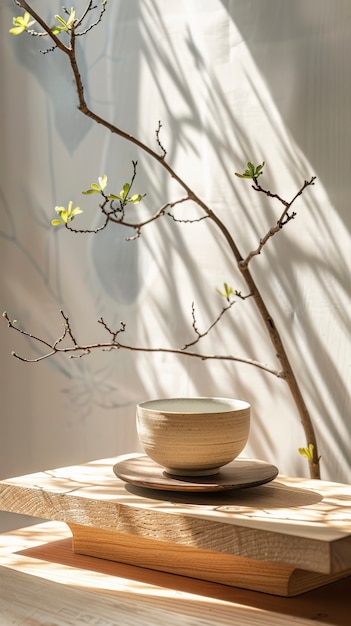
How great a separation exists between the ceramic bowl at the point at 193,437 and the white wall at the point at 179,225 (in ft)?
1.06

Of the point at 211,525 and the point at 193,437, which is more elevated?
the point at 193,437

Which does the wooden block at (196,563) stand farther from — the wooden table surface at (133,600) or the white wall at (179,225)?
the white wall at (179,225)

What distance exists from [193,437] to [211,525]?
174 millimetres

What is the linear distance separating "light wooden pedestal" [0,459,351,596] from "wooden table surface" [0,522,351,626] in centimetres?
3

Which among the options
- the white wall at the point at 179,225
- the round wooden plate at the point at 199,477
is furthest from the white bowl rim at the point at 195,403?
the white wall at the point at 179,225

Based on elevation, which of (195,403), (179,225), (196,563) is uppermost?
(179,225)

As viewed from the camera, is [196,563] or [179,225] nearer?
[196,563]

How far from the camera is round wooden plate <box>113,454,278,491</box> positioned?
4.58ft

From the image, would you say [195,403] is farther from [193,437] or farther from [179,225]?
[179,225]

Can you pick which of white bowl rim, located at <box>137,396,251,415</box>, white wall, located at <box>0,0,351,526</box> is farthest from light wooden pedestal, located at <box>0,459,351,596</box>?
white wall, located at <box>0,0,351,526</box>

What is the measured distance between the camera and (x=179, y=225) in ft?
6.32

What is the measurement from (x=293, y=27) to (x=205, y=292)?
57cm

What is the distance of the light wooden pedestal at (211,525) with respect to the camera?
121 centimetres

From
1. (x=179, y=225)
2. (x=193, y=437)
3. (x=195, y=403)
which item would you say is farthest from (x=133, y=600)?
(x=179, y=225)
